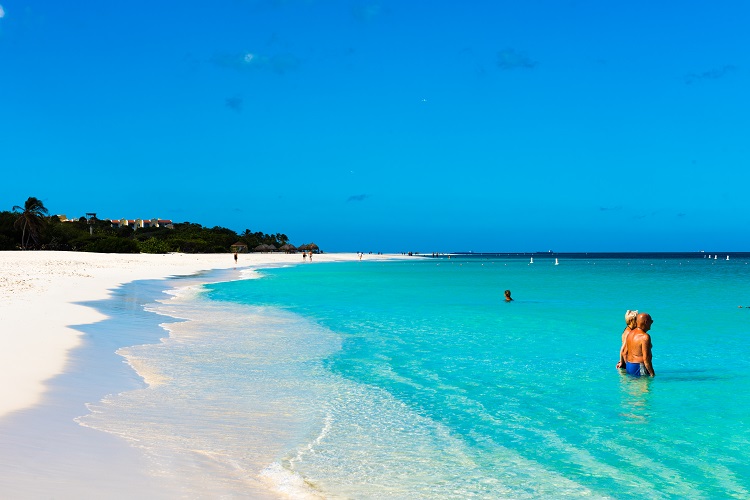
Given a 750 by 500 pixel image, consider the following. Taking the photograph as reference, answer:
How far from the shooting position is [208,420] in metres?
8.41

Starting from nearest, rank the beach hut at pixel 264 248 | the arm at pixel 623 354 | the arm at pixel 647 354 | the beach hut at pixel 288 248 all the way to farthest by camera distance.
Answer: the arm at pixel 647 354 → the arm at pixel 623 354 → the beach hut at pixel 264 248 → the beach hut at pixel 288 248

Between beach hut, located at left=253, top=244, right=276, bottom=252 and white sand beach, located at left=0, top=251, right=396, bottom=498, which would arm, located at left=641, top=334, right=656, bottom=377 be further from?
beach hut, located at left=253, top=244, right=276, bottom=252

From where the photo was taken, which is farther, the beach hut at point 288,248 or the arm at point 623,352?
the beach hut at point 288,248

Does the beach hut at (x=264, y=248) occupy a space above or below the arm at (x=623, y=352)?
above

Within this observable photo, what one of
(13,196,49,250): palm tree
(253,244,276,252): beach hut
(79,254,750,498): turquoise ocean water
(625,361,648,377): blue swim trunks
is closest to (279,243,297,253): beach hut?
(253,244,276,252): beach hut

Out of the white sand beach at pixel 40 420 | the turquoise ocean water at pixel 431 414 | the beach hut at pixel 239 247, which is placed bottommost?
the turquoise ocean water at pixel 431 414

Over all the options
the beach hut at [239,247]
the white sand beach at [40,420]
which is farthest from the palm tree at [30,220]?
the white sand beach at [40,420]

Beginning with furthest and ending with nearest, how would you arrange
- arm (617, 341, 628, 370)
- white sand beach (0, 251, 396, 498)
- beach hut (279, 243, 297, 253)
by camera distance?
1. beach hut (279, 243, 297, 253)
2. arm (617, 341, 628, 370)
3. white sand beach (0, 251, 396, 498)

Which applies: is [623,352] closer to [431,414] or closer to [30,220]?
[431,414]

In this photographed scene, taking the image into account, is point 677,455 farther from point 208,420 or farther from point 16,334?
point 16,334

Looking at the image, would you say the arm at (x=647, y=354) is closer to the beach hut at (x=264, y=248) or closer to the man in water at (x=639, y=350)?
the man in water at (x=639, y=350)

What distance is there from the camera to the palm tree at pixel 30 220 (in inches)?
3410

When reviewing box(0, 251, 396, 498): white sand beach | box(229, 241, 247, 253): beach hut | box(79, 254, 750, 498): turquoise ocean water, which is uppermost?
box(229, 241, 247, 253): beach hut

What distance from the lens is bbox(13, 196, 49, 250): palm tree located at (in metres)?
86.6
